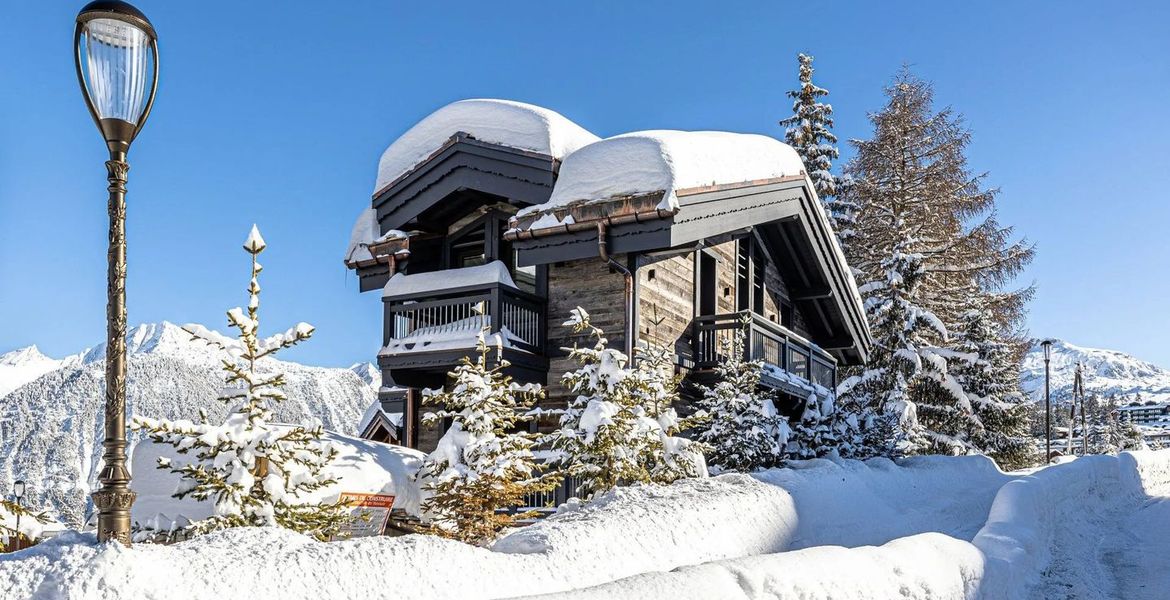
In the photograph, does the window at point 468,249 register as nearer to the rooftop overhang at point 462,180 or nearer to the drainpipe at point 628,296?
the rooftop overhang at point 462,180

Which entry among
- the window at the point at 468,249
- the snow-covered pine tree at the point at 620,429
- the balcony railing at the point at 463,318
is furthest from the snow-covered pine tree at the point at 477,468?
the window at the point at 468,249

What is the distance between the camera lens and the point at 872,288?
28625 millimetres

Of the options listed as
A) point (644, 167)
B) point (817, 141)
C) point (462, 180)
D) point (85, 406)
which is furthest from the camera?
point (85, 406)

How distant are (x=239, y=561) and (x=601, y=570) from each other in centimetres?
268

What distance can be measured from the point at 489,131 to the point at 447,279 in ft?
8.66

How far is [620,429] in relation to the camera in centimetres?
1004

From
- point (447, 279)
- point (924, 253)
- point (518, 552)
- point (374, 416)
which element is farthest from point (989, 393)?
point (518, 552)

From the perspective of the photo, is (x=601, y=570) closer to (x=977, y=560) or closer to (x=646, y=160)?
(x=977, y=560)

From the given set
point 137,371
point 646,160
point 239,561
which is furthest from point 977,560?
point 137,371

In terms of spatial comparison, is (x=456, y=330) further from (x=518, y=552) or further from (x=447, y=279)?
(x=518, y=552)

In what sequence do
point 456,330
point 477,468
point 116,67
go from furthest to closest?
1. point 456,330
2. point 477,468
3. point 116,67

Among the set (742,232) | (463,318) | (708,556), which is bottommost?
(708,556)

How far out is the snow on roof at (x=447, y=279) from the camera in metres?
14.9

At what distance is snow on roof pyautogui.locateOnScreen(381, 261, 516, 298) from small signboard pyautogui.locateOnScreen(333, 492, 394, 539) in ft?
16.5
